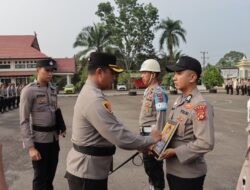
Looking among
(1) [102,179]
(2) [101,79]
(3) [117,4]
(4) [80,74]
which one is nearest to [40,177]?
(1) [102,179]

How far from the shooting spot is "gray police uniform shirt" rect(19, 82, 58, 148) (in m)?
3.67

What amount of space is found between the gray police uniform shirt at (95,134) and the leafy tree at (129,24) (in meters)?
42.9

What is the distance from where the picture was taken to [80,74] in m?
44.9

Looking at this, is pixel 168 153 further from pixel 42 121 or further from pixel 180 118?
pixel 42 121

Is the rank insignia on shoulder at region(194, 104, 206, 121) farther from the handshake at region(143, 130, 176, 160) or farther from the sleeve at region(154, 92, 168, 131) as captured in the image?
the sleeve at region(154, 92, 168, 131)

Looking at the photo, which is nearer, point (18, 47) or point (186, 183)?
point (186, 183)

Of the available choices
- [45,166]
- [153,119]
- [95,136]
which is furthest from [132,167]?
[95,136]

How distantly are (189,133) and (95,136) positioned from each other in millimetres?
747

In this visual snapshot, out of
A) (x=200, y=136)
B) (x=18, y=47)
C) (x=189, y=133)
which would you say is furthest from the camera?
(x=18, y=47)

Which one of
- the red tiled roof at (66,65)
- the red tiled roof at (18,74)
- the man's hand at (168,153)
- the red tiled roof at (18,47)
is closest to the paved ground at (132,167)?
the man's hand at (168,153)

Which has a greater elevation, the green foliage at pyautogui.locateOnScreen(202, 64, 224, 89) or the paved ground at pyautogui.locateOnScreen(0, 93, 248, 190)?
the green foliage at pyautogui.locateOnScreen(202, 64, 224, 89)

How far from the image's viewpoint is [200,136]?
2.50 m

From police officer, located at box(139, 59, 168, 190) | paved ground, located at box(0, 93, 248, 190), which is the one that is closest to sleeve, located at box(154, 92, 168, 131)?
police officer, located at box(139, 59, 168, 190)

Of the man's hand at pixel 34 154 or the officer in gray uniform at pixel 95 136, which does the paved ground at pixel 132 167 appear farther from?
the officer in gray uniform at pixel 95 136
